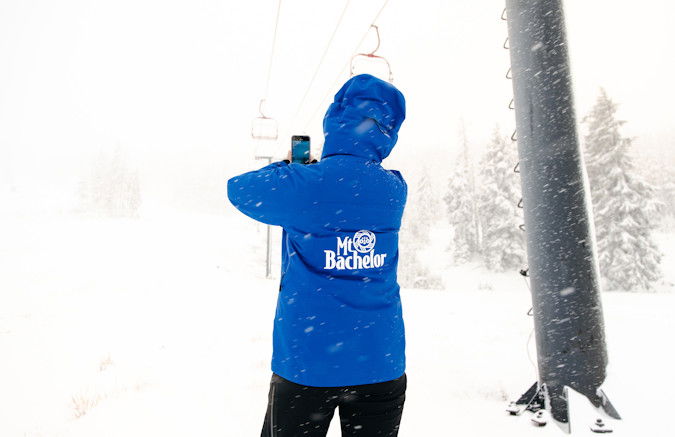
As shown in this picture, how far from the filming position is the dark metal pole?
296 centimetres

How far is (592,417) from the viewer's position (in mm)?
2842

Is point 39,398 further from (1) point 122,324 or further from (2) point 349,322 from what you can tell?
(2) point 349,322

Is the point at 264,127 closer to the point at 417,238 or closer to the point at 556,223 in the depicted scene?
the point at 556,223

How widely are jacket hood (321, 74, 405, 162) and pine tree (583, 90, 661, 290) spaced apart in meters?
33.2

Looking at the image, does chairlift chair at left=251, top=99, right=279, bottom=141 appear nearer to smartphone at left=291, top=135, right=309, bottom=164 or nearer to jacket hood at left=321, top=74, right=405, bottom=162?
smartphone at left=291, top=135, right=309, bottom=164

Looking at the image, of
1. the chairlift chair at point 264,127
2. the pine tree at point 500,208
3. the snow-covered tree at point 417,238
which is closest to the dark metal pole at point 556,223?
the chairlift chair at point 264,127

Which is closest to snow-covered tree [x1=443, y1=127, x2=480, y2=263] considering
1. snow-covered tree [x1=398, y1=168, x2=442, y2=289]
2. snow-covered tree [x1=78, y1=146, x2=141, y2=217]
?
snow-covered tree [x1=398, y1=168, x2=442, y2=289]

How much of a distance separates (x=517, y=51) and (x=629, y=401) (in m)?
3.18

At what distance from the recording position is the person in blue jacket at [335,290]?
1444mm

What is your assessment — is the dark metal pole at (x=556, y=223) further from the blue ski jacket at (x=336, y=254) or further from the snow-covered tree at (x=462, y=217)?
the snow-covered tree at (x=462, y=217)

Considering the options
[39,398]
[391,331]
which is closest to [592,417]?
[391,331]

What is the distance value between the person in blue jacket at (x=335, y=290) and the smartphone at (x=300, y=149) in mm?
297

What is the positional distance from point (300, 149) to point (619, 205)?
34.2 metres

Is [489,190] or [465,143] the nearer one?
[489,190]
